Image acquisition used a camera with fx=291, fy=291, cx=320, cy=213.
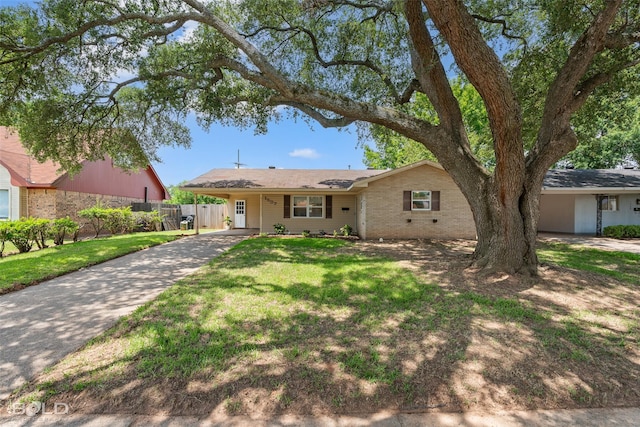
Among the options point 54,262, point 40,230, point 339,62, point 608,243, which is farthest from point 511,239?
point 40,230

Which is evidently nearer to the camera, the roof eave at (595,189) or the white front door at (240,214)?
the roof eave at (595,189)

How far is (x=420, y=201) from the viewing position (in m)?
13.3

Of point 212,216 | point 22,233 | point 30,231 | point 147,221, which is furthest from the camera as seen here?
point 212,216

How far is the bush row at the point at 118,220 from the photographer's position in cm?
1376

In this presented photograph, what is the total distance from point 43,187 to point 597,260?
73.5ft

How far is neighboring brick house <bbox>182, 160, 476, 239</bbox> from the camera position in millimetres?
13172

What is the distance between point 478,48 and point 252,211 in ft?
52.6

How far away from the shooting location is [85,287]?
5.72 meters

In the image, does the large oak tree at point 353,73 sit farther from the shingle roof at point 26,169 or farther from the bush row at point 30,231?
the shingle roof at point 26,169

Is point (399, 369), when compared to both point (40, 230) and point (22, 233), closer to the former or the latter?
point (22, 233)

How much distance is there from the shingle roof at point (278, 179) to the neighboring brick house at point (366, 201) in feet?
0.15

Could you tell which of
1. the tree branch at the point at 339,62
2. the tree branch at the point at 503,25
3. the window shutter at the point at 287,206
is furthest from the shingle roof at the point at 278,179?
the tree branch at the point at 503,25

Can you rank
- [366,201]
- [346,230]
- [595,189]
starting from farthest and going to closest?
[346,230] → [595,189] → [366,201]

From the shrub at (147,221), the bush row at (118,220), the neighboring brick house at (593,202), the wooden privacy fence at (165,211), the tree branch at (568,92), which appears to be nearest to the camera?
the tree branch at (568,92)
